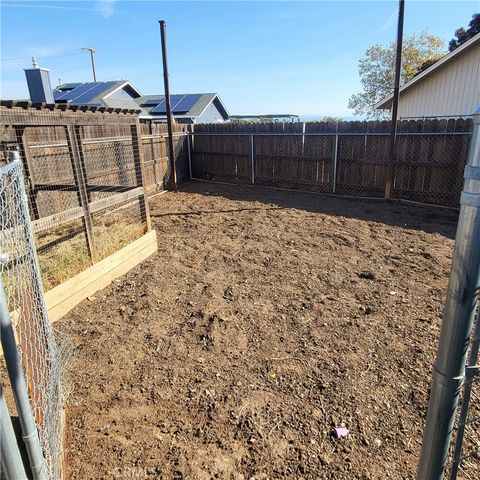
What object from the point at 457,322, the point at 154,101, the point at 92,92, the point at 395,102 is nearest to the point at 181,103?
the point at 154,101

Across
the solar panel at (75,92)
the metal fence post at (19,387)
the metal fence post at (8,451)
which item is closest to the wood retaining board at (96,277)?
the metal fence post at (19,387)

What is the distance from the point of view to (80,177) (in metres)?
3.94

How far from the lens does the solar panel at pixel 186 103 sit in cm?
2548

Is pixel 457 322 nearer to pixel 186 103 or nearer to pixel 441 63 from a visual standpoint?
pixel 441 63

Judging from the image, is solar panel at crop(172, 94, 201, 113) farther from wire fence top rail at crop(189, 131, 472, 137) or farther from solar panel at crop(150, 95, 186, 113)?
wire fence top rail at crop(189, 131, 472, 137)

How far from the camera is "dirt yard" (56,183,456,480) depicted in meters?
2.01

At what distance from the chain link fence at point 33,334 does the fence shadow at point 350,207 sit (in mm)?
5422

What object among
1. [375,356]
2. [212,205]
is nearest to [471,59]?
[212,205]

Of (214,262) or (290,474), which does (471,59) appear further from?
(290,474)

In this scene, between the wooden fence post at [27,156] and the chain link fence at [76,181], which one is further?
the wooden fence post at [27,156]

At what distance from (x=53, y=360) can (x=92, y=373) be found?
41 centimetres

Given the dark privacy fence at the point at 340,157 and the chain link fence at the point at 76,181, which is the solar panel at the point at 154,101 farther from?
the chain link fence at the point at 76,181

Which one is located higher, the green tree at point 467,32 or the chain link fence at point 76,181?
the green tree at point 467,32

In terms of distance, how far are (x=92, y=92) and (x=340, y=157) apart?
16426mm
